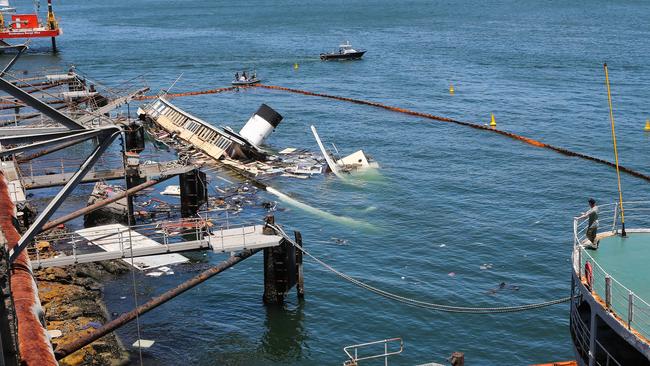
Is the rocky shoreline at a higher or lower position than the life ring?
lower

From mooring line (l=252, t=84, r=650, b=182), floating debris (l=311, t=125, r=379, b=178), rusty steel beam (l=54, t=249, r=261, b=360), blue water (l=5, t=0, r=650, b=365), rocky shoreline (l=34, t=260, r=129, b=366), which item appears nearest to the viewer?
rusty steel beam (l=54, t=249, r=261, b=360)

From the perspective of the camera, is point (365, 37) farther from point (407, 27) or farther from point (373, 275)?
point (373, 275)

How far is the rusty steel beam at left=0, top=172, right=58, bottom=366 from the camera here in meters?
10.5

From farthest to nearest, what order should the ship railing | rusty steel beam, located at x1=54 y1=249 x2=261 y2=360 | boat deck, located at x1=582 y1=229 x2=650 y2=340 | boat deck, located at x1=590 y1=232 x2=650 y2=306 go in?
1. the ship railing
2. rusty steel beam, located at x1=54 y1=249 x2=261 y2=360
3. boat deck, located at x1=590 y1=232 x2=650 y2=306
4. boat deck, located at x1=582 y1=229 x2=650 y2=340

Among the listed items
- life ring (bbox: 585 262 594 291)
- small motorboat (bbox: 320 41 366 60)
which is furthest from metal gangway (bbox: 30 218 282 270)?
small motorboat (bbox: 320 41 366 60)

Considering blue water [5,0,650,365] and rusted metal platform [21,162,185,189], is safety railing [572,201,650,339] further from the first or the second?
rusted metal platform [21,162,185,189]

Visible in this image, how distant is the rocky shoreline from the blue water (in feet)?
3.09

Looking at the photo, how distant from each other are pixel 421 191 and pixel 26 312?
4247 centimetres

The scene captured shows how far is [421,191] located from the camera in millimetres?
52375

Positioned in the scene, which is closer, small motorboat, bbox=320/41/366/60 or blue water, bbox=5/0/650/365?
blue water, bbox=5/0/650/365

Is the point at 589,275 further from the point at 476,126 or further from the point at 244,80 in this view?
the point at 244,80

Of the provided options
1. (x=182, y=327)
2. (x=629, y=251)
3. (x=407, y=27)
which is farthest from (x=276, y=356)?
(x=407, y=27)

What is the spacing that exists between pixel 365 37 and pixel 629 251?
132 metres

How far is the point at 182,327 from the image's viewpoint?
3203 centimetres
